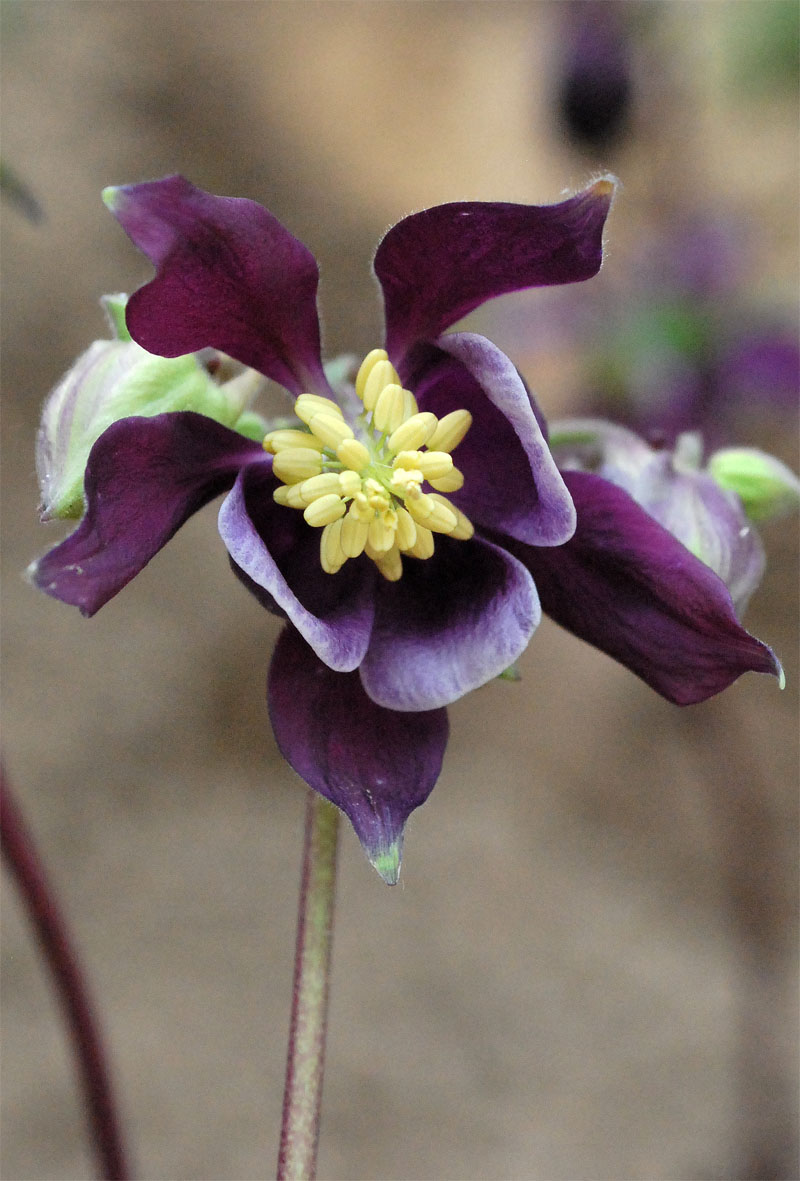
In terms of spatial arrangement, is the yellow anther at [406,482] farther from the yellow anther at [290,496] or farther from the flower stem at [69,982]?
the flower stem at [69,982]

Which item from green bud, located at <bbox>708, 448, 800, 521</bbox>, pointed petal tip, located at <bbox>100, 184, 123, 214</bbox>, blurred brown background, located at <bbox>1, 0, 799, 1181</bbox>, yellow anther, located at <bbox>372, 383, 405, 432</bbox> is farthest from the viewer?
blurred brown background, located at <bbox>1, 0, 799, 1181</bbox>

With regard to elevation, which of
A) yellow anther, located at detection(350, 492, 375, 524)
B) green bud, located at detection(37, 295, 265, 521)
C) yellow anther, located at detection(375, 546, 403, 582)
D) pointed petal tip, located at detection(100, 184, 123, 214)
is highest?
pointed petal tip, located at detection(100, 184, 123, 214)

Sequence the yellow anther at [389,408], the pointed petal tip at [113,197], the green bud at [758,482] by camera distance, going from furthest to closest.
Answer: the green bud at [758,482]
the yellow anther at [389,408]
the pointed petal tip at [113,197]

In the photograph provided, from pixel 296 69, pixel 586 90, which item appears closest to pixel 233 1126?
pixel 586 90

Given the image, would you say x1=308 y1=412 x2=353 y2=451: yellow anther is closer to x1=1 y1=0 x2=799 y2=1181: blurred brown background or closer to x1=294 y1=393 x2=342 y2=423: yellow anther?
x1=294 y1=393 x2=342 y2=423: yellow anther

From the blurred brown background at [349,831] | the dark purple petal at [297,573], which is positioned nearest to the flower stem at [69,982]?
the dark purple petal at [297,573]

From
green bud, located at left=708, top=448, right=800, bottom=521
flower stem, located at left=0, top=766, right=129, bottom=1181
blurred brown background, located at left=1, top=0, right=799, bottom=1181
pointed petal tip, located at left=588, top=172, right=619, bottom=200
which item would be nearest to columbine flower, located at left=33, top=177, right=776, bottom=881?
pointed petal tip, located at left=588, top=172, right=619, bottom=200

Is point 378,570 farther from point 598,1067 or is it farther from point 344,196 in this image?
point 344,196

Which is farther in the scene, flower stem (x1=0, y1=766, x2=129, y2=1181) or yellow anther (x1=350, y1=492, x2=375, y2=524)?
flower stem (x1=0, y1=766, x2=129, y2=1181)
